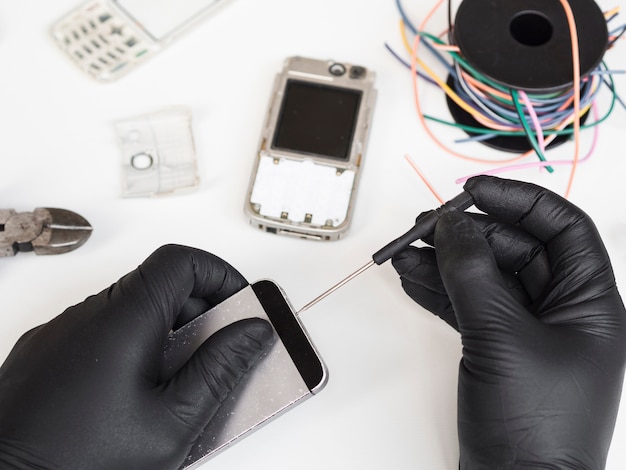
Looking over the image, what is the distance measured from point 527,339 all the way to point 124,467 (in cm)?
45

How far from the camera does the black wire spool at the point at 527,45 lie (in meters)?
0.93

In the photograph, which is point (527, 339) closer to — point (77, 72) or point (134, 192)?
point (134, 192)

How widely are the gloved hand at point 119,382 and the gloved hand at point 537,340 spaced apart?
234 millimetres

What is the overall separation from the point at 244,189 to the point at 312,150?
0.11m

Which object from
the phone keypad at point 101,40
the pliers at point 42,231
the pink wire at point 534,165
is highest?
the phone keypad at point 101,40

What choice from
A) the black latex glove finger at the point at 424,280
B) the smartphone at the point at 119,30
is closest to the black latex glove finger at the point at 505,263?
the black latex glove finger at the point at 424,280

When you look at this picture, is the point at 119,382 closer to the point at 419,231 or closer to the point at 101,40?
the point at 419,231

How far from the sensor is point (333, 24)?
3.62ft

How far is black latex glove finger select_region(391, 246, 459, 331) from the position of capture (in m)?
0.84

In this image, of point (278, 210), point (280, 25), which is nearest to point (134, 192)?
point (278, 210)

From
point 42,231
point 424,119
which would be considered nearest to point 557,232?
point 424,119

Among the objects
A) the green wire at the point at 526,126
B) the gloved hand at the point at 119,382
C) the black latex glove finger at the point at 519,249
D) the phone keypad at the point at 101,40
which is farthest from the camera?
the phone keypad at the point at 101,40

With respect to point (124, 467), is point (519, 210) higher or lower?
higher

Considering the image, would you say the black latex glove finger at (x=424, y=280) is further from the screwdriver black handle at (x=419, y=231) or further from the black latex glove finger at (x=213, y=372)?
the black latex glove finger at (x=213, y=372)
